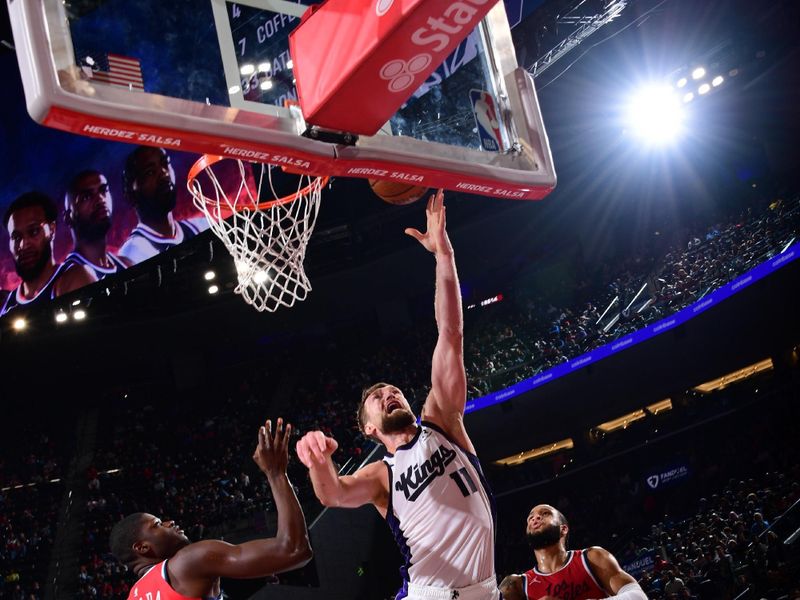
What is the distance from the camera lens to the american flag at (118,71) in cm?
277

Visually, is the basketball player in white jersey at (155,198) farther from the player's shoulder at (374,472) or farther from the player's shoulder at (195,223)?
the player's shoulder at (374,472)

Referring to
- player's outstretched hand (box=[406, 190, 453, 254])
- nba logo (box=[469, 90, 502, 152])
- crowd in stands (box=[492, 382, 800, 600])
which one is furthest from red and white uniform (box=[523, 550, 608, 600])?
crowd in stands (box=[492, 382, 800, 600])

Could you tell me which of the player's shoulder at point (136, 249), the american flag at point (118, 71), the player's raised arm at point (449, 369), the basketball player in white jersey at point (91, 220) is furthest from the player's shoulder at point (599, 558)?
the basketball player in white jersey at point (91, 220)

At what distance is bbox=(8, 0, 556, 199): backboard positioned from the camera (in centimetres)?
258

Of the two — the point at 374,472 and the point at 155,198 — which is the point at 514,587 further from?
the point at 155,198

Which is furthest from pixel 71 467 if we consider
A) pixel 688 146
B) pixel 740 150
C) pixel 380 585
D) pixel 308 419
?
pixel 740 150

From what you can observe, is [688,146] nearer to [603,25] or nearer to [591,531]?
[591,531]

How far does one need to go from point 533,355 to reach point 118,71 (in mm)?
13458

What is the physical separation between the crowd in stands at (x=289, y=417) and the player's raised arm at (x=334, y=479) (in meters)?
8.57

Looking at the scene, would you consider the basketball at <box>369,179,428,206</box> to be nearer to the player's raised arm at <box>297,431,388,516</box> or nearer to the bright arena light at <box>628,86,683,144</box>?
the player's raised arm at <box>297,431,388,516</box>

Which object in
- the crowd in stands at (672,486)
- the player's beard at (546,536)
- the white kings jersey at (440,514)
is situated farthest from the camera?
the crowd in stands at (672,486)

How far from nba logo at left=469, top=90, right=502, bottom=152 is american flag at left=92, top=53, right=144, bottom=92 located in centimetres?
173

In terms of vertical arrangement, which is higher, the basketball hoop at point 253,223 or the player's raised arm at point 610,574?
the basketball hoop at point 253,223

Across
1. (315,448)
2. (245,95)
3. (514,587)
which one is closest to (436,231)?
(245,95)
